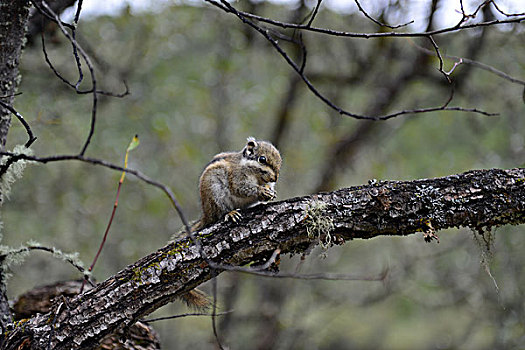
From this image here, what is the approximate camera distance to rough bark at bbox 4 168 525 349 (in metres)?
2.01

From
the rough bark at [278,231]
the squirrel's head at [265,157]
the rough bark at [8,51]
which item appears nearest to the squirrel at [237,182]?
the squirrel's head at [265,157]

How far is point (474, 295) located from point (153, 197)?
4.16 m

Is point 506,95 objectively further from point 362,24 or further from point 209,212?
point 209,212

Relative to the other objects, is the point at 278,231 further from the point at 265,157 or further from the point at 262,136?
A: the point at 262,136

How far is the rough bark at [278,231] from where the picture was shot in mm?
2012

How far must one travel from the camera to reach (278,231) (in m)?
2.10

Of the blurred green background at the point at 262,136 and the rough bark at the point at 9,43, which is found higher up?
the blurred green background at the point at 262,136

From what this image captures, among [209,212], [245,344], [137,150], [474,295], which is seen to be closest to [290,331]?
[245,344]

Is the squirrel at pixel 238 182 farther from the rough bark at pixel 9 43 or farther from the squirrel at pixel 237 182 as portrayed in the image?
the rough bark at pixel 9 43

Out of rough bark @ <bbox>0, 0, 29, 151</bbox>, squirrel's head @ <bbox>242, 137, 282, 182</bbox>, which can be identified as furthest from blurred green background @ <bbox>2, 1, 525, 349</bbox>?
rough bark @ <bbox>0, 0, 29, 151</bbox>

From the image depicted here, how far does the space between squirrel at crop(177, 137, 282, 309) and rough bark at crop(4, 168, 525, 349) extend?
0.64 metres

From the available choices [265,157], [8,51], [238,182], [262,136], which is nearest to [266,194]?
[238,182]

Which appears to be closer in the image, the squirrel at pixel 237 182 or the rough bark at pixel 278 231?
the rough bark at pixel 278 231

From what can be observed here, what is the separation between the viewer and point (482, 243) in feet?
8.04
